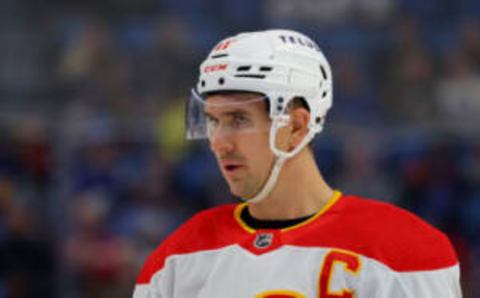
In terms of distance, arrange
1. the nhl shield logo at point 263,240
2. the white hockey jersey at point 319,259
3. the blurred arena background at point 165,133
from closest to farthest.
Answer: the white hockey jersey at point 319,259
the nhl shield logo at point 263,240
the blurred arena background at point 165,133

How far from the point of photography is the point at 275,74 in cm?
249

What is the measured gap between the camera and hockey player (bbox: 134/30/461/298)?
2.35m

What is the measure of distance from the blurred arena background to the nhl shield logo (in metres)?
3.13

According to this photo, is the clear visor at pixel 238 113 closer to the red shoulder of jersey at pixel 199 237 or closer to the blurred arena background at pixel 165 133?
the red shoulder of jersey at pixel 199 237

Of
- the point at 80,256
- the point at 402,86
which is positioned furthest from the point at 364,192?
the point at 80,256

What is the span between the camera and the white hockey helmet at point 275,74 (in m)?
2.48

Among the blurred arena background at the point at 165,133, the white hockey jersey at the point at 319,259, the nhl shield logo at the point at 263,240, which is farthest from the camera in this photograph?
the blurred arena background at the point at 165,133

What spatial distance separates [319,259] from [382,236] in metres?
0.14

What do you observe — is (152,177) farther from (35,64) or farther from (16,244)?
(35,64)

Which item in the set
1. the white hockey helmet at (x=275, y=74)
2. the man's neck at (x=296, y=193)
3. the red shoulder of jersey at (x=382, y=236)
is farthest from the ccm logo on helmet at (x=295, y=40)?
the red shoulder of jersey at (x=382, y=236)

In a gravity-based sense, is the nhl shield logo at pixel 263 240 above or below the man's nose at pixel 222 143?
below

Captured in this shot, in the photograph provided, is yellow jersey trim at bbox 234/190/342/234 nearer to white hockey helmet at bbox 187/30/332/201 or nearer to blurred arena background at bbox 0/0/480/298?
white hockey helmet at bbox 187/30/332/201

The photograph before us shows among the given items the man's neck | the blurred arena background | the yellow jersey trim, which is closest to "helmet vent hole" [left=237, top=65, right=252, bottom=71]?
the man's neck

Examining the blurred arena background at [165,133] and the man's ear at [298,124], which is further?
the blurred arena background at [165,133]
